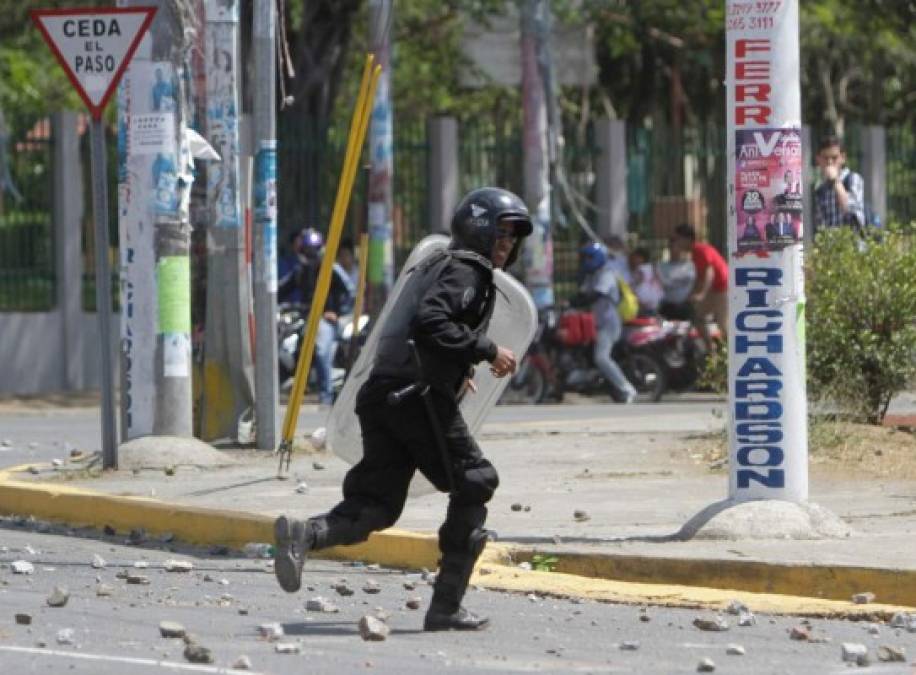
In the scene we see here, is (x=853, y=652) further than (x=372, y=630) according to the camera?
No

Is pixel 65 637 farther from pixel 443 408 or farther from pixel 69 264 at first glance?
pixel 69 264

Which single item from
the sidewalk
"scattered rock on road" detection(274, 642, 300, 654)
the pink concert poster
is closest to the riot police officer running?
"scattered rock on road" detection(274, 642, 300, 654)

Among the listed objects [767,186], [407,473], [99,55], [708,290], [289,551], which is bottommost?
[289,551]

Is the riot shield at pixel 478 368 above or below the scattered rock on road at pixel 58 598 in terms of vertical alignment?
above

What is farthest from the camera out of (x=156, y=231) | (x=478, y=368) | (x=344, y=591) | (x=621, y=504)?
(x=156, y=231)

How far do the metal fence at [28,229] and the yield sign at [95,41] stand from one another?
10633 mm

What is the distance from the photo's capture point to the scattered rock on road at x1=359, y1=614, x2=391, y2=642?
7812mm

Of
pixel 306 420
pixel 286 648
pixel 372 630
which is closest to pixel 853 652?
pixel 372 630

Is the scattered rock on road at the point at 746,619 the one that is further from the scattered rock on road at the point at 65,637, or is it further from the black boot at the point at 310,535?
the scattered rock on road at the point at 65,637

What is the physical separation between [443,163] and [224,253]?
10.3 metres

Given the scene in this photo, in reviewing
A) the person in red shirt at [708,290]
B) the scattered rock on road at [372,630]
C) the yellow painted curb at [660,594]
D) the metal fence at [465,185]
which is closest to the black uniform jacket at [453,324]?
Answer: the scattered rock on road at [372,630]

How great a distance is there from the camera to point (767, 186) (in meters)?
9.85

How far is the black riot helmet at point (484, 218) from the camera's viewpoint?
8125 mm

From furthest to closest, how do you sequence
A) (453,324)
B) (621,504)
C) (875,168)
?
(875,168)
(621,504)
(453,324)
